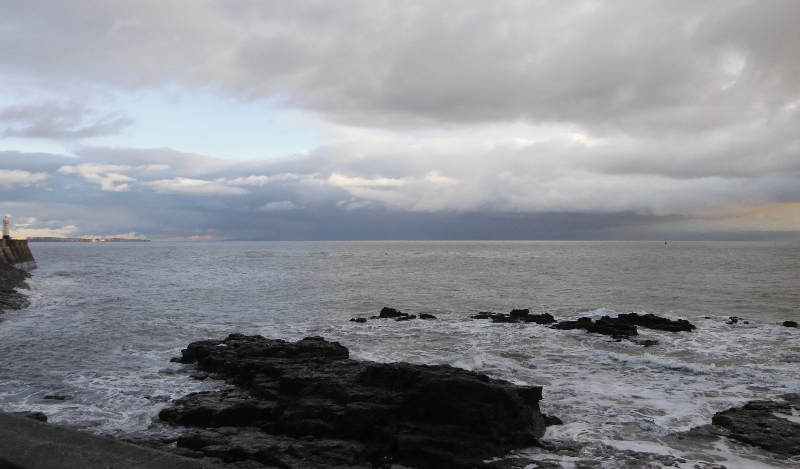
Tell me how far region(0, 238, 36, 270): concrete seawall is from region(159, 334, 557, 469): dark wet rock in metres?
58.4

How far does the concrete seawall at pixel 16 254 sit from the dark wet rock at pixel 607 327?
5989 cm

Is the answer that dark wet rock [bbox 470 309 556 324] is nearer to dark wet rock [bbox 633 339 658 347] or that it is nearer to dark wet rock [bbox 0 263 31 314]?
dark wet rock [bbox 633 339 658 347]

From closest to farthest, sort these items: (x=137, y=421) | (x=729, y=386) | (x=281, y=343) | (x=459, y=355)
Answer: (x=137, y=421) < (x=729, y=386) < (x=281, y=343) < (x=459, y=355)

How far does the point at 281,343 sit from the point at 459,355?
23.3 feet

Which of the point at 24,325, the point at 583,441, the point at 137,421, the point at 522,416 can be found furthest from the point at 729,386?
the point at 24,325

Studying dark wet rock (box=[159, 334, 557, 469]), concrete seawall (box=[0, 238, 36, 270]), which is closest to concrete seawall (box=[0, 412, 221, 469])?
dark wet rock (box=[159, 334, 557, 469])

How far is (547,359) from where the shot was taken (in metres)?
19.6

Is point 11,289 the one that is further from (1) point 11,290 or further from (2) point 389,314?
(2) point 389,314

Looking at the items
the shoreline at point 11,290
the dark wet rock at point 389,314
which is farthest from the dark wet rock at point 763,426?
the shoreline at point 11,290

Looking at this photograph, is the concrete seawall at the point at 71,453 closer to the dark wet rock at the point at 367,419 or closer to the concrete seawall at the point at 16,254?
the dark wet rock at the point at 367,419

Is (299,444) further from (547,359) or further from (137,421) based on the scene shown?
(547,359)

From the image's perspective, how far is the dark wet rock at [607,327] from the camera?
2461cm

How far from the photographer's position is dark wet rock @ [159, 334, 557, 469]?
10.1 m

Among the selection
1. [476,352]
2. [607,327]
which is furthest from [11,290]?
[607,327]
